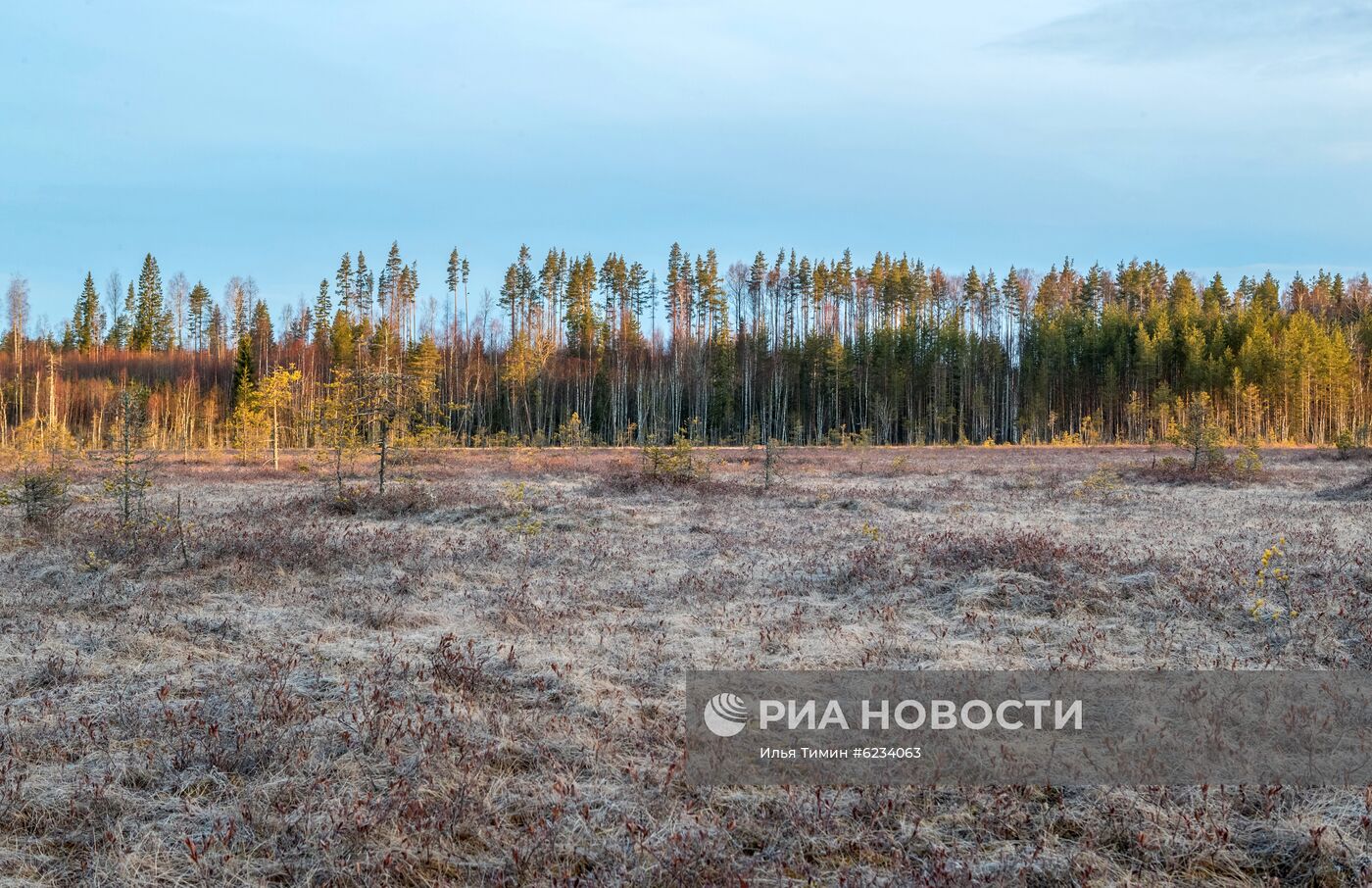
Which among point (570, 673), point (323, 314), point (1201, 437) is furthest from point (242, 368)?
point (570, 673)

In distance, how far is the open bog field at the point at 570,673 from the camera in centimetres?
386

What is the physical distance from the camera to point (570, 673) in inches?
255

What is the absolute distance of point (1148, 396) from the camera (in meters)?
65.2

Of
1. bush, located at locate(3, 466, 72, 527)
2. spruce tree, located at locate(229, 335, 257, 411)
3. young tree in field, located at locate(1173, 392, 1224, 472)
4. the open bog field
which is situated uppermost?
spruce tree, located at locate(229, 335, 257, 411)

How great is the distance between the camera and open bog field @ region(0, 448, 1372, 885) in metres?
3.86

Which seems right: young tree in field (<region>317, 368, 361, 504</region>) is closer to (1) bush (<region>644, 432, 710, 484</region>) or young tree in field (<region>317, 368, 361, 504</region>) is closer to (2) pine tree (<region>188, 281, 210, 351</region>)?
(1) bush (<region>644, 432, 710, 484</region>)

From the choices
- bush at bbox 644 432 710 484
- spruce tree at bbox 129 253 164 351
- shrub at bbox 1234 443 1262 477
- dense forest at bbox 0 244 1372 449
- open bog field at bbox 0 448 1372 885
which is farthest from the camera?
spruce tree at bbox 129 253 164 351

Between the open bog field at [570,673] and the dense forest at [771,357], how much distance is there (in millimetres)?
34780

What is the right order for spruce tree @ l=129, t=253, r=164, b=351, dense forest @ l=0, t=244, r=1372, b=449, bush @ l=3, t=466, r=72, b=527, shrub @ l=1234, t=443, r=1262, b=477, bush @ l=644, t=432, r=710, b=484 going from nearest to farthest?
bush @ l=3, t=466, r=72, b=527 → bush @ l=644, t=432, r=710, b=484 → shrub @ l=1234, t=443, r=1262, b=477 → dense forest @ l=0, t=244, r=1372, b=449 → spruce tree @ l=129, t=253, r=164, b=351

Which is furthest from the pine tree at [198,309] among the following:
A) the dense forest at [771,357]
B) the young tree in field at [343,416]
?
the young tree in field at [343,416]

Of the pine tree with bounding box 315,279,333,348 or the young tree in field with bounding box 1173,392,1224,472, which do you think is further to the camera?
the pine tree with bounding box 315,279,333,348

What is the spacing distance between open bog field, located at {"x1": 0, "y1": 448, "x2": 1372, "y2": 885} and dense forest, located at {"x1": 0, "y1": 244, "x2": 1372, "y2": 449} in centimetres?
3478

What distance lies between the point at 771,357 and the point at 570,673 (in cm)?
6615

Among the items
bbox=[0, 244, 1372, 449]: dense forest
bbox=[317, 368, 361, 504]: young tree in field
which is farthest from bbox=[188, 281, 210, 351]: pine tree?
bbox=[317, 368, 361, 504]: young tree in field
